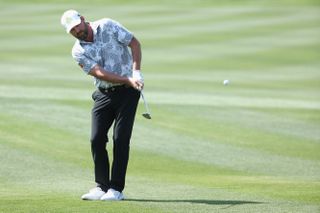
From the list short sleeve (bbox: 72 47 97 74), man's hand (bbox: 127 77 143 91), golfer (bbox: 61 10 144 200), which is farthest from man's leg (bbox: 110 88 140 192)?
short sleeve (bbox: 72 47 97 74)

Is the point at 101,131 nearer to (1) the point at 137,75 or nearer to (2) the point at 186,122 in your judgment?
(1) the point at 137,75

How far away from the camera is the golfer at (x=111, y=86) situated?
905 centimetres

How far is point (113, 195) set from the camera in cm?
915

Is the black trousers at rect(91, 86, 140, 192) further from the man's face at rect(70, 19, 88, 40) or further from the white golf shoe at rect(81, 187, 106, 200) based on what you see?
the man's face at rect(70, 19, 88, 40)

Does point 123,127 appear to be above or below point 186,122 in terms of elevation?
above

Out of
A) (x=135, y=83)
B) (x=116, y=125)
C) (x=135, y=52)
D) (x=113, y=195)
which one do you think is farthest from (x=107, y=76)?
(x=113, y=195)

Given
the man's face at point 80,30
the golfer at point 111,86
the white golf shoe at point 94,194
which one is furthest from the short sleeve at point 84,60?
the white golf shoe at point 94,194

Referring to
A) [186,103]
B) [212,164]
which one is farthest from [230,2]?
[212,164]

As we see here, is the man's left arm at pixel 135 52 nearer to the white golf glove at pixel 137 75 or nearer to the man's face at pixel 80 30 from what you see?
the white golf glove at pixel 137 75

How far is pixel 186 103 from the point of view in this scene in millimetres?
17984

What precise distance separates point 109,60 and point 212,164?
355 cm

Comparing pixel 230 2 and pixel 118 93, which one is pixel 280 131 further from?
pixel 230 2

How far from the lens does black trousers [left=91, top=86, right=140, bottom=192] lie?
9273 mm

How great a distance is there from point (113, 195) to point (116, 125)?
0.76 meters
